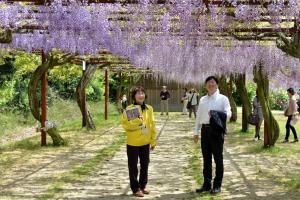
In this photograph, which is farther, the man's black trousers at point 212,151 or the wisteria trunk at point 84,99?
the wisteria trunk at point 84,99

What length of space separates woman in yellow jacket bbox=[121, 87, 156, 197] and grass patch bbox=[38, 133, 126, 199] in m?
0.90

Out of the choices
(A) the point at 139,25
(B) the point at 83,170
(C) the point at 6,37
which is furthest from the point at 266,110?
(C) the point at 6,37

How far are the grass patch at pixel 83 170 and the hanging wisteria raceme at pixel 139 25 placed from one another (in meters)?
1.91

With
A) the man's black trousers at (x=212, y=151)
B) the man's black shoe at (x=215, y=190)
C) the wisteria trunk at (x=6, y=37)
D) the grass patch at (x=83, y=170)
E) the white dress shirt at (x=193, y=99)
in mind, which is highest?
the wisteria trunk at (x=6, y=37)

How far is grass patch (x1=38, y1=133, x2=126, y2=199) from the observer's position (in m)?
Result: 5.70

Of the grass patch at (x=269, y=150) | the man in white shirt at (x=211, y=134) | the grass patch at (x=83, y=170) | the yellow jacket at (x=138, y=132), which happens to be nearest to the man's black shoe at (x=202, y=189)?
the man in white shirt at (x=211, y=134)

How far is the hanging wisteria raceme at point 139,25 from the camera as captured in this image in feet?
19.8

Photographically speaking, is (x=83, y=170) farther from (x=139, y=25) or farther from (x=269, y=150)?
(x=269, y=150)

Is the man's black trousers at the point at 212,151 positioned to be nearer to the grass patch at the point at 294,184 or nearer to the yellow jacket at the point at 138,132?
the yellow jacket at the point at 138,132

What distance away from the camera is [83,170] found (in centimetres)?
710

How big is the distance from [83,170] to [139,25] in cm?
230

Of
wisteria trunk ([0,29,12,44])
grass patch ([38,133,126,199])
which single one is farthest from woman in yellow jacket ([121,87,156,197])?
wisteria trunk ([0,29,12,44])

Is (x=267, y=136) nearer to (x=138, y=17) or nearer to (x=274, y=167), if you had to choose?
(x=274, y=167)

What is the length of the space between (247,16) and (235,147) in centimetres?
452
